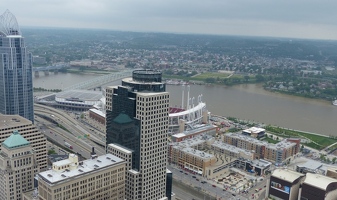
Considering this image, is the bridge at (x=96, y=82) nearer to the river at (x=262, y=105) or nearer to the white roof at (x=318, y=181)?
the river at (x=262, y=105)

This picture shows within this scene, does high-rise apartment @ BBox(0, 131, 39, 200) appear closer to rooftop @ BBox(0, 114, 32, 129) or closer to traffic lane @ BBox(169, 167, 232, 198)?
rooftop @ BBox(0, 114, 32, 129)

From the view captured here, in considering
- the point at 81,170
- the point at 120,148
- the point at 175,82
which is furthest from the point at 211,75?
the point at 81,170

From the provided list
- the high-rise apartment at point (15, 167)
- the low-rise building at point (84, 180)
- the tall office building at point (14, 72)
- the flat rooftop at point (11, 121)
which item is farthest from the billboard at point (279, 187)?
the tall office building at point (14, 72)

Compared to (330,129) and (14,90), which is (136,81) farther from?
(330,129)

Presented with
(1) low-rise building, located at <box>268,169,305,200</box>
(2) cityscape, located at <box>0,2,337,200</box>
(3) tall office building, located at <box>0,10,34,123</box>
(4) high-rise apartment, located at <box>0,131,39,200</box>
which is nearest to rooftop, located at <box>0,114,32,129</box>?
(2) cityscape, located at <box>0,2,337,200</box>

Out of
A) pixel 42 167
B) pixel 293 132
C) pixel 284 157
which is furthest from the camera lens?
pixel 293 132

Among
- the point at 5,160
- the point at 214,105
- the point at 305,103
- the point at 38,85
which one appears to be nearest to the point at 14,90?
the point at 5,160

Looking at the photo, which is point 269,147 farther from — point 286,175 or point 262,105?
point 262,105
